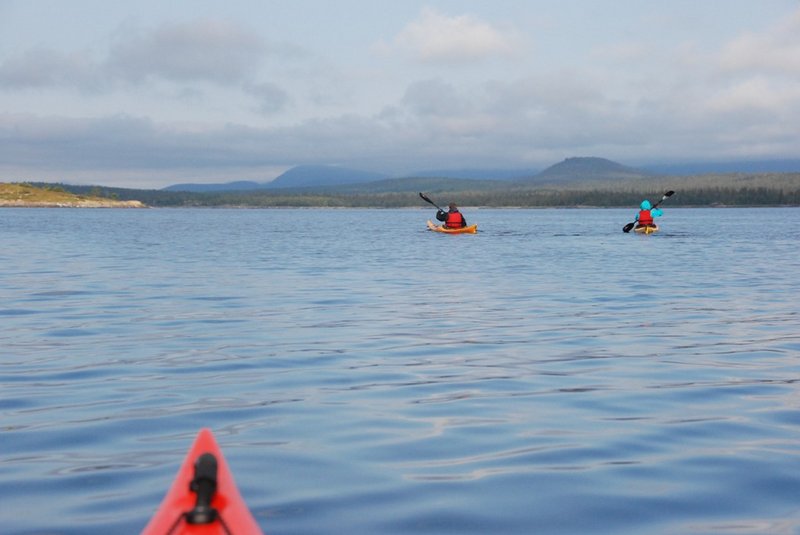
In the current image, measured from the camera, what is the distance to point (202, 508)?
162 inches

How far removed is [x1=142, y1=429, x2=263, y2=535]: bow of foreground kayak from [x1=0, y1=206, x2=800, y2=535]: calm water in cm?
186

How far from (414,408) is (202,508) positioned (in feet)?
19.0

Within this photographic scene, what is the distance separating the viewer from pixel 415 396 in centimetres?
1041

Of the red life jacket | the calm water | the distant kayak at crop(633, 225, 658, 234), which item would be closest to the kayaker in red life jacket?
the red life jacket

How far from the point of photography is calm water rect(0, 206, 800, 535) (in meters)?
6.70

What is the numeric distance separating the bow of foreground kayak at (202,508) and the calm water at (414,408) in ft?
6.09

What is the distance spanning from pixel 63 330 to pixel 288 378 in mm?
5956

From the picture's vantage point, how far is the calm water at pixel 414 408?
6.70 meters

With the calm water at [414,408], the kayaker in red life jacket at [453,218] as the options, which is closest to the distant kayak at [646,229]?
the kayaker in red life jacket at [453,218]

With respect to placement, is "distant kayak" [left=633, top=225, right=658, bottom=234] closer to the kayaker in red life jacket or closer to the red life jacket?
the kayaker in red life jacket

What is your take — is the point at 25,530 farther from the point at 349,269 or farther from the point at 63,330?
the point at 349,269

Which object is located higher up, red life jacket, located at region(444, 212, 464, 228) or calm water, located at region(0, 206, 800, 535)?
red life jacket, located at region(444, 212, 464, 228)

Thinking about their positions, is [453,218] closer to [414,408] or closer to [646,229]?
[646,229]

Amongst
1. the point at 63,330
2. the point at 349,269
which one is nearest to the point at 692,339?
the point at 63,330
